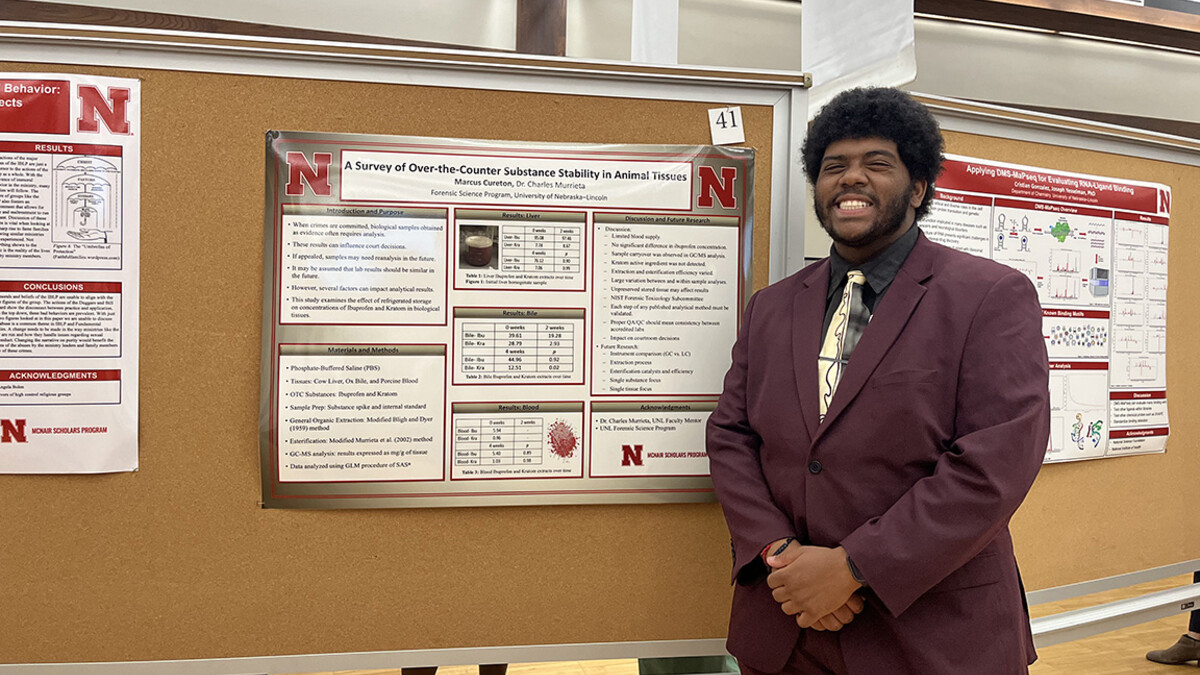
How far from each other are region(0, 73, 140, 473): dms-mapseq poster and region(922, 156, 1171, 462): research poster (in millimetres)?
1719

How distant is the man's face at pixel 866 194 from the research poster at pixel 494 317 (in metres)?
0.29

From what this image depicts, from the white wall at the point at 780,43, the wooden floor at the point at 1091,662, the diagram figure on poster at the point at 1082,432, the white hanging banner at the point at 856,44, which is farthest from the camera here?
the white wall at the point at 780,43

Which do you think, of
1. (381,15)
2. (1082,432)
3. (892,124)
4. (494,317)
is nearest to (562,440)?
(494,317)

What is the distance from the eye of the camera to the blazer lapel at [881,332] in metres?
1.34

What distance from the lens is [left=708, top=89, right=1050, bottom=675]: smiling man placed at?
1.26 m

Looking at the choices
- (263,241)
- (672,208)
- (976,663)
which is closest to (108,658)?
(263,241)

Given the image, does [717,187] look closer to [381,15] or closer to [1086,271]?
[1086,271]

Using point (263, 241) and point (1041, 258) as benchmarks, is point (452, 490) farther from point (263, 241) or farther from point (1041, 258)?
point (1041, 258)

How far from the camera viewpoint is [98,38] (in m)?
1.51

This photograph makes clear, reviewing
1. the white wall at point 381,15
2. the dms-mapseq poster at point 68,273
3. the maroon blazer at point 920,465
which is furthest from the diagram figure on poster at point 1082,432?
the white wall at point 381,15

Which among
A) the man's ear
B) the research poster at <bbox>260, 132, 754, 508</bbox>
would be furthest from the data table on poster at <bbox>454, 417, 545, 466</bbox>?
the man's ear

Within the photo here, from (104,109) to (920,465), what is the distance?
160 cm

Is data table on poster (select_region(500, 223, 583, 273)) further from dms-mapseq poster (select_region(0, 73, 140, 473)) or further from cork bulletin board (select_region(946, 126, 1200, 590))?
cork bulletin board (select_region(946, 126, 1200, 590))

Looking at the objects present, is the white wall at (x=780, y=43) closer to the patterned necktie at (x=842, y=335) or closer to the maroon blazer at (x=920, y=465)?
the patterned necktie at (x=842, y=335)
